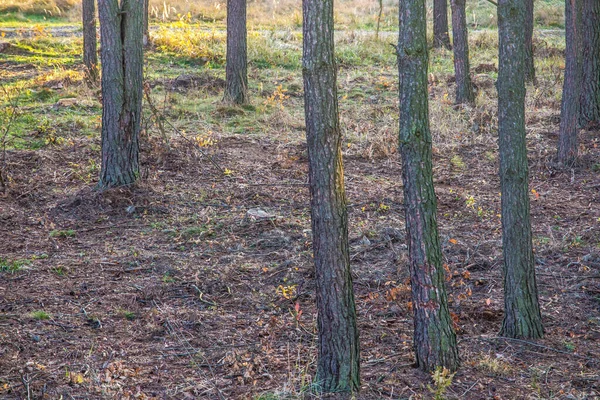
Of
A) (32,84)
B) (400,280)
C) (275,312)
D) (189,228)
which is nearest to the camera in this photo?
(275,312)

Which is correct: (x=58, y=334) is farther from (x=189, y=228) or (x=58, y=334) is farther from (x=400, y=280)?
(x=400, y=280)

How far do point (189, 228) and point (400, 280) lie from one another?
2641 mm

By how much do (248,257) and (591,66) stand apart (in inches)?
310

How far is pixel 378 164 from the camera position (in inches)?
398

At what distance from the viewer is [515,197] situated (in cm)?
496

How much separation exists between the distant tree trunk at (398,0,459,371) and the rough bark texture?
2.59 ft

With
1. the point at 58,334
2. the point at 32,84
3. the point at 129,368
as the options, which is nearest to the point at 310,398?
the point at 129,368

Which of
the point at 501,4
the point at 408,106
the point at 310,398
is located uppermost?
the point at 501,4

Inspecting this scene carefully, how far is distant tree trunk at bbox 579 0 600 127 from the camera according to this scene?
37.4ft

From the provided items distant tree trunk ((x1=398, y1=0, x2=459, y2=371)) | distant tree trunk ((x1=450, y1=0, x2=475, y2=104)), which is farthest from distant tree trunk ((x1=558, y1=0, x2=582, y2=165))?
distant tree trunk ((x1=398, y1=0, x2=459, y2=371))

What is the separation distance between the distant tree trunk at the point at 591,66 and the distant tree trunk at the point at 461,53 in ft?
7.48

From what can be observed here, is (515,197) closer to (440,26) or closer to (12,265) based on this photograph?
(12,265)

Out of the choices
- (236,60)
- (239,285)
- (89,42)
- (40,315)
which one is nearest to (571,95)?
(239,285)

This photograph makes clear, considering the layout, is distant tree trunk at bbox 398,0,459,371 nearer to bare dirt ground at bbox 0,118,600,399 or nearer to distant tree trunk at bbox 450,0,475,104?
bare dirt ground at bbox 0,118,600,399
